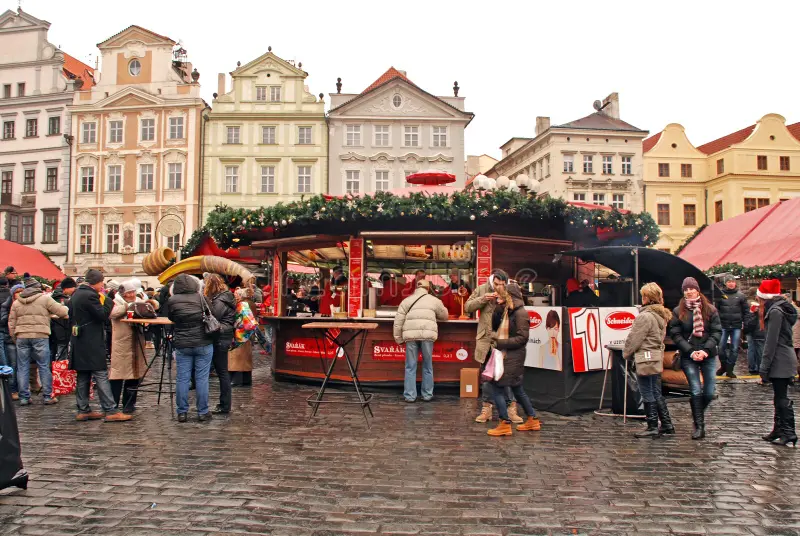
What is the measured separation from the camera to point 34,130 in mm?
Answer: 40656

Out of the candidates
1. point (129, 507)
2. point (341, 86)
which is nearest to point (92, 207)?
point (341, 86)

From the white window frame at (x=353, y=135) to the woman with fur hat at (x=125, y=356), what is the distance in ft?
104

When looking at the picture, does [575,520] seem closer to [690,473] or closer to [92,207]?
[690,473]

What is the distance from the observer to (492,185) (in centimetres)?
1154

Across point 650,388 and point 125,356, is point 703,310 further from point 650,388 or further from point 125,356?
point 125,356

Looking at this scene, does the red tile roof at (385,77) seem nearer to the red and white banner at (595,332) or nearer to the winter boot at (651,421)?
the red and white banner at (595,332)

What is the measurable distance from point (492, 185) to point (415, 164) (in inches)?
1113

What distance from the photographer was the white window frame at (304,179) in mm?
39094

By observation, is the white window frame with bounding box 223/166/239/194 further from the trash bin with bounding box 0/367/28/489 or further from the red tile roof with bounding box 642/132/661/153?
the trash bin with bounding box 0/367/28/489

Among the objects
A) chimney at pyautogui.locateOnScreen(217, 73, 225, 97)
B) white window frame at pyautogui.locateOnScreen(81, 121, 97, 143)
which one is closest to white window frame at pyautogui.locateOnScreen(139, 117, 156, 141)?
white window frame at pyautogui.locateOnScreen(81, 121, 97, 143)

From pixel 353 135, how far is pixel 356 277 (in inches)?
1153

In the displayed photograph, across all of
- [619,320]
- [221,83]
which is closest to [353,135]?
[221,83]

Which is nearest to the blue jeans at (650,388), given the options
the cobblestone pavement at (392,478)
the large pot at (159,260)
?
the cobblestone pavement at (392,478)

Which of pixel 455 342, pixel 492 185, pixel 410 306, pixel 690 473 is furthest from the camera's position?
pixel 492 185
